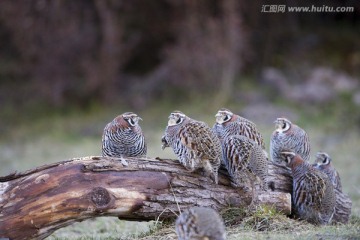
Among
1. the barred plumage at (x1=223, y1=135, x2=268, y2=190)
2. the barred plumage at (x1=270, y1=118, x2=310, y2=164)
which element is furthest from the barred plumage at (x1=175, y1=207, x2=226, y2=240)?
the barred plumage at (x1=270, y1=118, x2=310, y2=164)

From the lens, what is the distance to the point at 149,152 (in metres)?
13.6

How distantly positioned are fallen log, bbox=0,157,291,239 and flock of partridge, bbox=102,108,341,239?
0.22 meters

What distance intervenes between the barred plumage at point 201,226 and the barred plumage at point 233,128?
2.01 meters

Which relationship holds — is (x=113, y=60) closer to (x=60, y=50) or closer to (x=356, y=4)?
(x=60, y=50)

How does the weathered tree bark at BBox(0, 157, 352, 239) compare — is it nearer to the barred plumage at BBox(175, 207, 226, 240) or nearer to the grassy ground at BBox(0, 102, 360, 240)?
the grassy ground at BBox(0, 102, 360, 240)

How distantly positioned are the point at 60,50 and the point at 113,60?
1426 millimetres

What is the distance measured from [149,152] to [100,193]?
7.25 m

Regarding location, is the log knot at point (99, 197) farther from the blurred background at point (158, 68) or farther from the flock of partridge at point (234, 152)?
the blurred background at point (158, 68)

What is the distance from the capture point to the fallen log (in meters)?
6.22

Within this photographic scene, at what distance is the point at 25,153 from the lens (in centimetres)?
1455

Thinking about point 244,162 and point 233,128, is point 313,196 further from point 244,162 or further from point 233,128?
point 233,128

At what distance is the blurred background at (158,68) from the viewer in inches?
627

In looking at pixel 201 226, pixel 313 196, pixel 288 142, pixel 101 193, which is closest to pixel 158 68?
pixel 288 142

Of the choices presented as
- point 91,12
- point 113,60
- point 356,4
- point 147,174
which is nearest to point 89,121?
point 113,60
